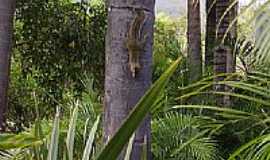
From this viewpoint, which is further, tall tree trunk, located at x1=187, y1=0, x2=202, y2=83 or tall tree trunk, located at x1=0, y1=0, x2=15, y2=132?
tall tree trunk, located at x1=187, y1=0, x2=202, y2=83

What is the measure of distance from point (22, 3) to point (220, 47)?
2.90 meters

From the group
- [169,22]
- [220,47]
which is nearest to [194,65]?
[220,47]

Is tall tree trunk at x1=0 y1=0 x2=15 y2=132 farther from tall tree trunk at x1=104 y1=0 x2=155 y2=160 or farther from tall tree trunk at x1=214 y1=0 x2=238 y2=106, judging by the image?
tall tree trunk at x1=104 y1=0 x2=155 y2=160

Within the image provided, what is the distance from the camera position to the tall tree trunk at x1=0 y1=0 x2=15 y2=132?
522 centimetres

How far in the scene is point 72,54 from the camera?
7.90 meters

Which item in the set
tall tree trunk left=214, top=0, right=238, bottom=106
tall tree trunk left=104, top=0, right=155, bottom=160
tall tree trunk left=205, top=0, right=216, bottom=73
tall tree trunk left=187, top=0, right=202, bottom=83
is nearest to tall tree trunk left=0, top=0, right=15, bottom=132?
tall tree trunk left=214, top=0, right=238, bottom=106

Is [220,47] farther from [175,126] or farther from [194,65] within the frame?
[175,126]

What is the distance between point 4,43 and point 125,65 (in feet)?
7.34

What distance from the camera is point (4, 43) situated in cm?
522

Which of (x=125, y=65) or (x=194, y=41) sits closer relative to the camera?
(x=125, y=65)

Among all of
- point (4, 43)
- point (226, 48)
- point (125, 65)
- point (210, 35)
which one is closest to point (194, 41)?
point (210, 35)

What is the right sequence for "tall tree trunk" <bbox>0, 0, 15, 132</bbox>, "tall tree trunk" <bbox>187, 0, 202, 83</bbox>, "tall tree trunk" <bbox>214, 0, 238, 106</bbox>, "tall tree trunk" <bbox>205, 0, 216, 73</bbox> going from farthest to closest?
"tall tree trunk" <bbox>205, 0, 216, 73</bbox> → "tall tree trunk" <bbox>187, 0, 202, 83</bbox> → "tall tree trunk" <bbox>214, 0, 238, 106</bbox> → "tall tree trunk" <bbox>0, 0, 15, 132</bbox>

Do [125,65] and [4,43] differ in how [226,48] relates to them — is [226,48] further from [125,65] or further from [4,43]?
[125,65]

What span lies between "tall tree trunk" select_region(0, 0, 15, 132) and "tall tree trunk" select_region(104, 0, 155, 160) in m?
2.13
